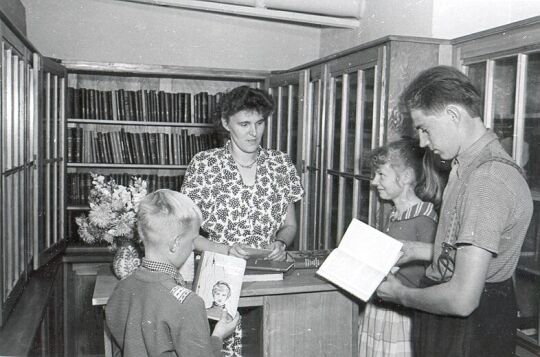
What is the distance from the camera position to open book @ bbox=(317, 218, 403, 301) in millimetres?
1949

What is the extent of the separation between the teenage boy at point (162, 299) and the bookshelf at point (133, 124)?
326 centimetres

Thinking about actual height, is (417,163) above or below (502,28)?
below

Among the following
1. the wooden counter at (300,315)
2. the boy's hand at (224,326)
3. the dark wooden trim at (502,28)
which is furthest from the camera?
the wooden counter at (300,315)

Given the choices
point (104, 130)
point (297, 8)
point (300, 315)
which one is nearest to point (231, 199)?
point (300, 315)

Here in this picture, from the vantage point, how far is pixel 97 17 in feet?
16.3

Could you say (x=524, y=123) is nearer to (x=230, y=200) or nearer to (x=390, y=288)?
(x=390, y=288)

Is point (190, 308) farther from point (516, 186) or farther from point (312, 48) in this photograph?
point (312, 48)

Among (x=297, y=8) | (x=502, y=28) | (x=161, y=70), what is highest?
(x=297, y=8)

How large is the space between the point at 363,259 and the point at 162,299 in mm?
802

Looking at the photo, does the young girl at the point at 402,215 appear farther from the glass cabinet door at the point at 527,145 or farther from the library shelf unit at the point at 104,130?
the library shelf unit at the point at 104,130

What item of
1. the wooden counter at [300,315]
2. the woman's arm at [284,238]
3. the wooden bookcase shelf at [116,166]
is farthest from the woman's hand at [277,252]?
the wooden bookcase shelf at [116,166]

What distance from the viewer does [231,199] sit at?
2.70m

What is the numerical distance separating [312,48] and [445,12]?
240 centimetres

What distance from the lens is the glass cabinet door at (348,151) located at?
3.11 metres
